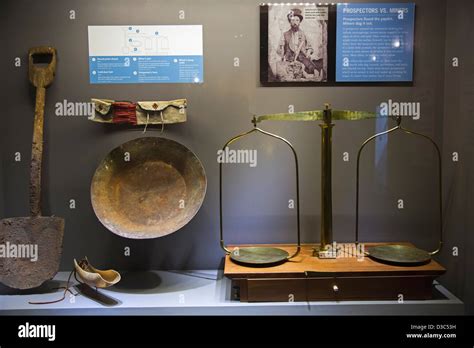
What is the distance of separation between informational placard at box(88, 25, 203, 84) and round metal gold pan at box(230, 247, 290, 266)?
913mm

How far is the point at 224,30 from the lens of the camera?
8.32 ft

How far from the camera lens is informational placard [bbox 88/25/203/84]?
2516mm

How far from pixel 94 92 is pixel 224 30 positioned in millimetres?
751

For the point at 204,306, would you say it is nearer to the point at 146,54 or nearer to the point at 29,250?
the point at 29,250

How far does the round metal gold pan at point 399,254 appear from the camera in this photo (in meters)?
2.26

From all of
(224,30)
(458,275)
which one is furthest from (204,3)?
(458,275)

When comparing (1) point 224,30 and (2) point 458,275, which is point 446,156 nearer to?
(2) point 458,275

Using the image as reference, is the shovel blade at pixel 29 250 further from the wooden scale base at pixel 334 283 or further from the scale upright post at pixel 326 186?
the scale upright post at pixel 326 186

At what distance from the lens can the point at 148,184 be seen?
2555mm

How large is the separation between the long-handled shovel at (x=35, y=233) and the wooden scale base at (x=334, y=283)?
35.6 inches
